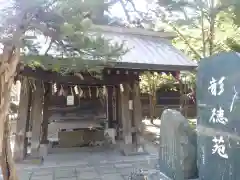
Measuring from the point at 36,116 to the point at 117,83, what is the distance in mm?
2407

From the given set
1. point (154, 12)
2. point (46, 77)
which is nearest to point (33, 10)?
point (46, 77)

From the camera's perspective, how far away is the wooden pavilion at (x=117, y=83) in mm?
6902

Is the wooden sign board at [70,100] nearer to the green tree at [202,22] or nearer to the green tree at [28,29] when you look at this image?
the green tree at [202,22]

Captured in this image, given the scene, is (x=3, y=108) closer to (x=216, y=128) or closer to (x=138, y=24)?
(x=216, y=128)

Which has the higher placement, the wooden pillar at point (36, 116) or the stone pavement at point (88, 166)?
the wooden pillar at point (36, 116)

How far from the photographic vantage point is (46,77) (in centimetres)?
717

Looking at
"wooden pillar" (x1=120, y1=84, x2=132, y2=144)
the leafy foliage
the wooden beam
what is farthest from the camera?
"wooden pillar" (x1=120, y1=84, x2=132, y2=144)

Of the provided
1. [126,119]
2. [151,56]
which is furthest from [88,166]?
[151,56]

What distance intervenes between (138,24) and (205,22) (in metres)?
3.42

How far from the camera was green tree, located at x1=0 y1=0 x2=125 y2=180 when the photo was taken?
118 inches

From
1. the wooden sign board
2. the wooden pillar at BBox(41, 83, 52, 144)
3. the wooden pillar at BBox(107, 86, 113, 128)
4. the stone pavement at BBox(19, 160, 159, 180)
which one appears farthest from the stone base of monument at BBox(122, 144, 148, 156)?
the wooden pillar at BBox(41, 83, 52, 144)

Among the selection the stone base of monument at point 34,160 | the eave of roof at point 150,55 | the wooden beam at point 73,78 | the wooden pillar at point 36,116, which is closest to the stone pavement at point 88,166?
the stone base of monument at point 34,160

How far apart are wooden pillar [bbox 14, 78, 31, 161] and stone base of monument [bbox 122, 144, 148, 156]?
2.75m

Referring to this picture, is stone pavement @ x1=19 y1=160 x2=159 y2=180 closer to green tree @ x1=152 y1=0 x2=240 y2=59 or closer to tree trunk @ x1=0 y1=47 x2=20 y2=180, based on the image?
tree trunk @ x1=0 y1=47 x2=20 y2=180
